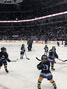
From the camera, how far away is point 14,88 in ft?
19.4

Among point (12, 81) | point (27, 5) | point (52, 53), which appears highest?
point (27, 5)

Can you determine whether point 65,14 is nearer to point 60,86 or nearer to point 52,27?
point 52,27

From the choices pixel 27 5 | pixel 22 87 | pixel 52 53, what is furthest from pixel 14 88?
pixel 27 5

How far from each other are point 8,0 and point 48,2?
17.9 metres

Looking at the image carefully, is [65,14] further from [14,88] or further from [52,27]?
[14,88]

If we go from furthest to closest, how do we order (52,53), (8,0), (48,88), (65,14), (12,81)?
(65,14)
(8,0)
(52,53)
(12,81)
(48,88)

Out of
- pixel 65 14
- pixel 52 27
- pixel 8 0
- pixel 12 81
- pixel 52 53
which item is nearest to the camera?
pixel 12 81

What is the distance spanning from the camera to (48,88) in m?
5.90

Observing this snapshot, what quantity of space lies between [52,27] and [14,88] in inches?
1523

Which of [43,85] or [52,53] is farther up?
[52,53]

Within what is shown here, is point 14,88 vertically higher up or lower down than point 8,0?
lower down

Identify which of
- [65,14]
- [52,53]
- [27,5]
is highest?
[27,5]

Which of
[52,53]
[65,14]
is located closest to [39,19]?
[65,14]

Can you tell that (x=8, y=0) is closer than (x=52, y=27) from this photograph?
Yes
